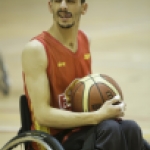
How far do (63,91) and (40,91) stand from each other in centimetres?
16

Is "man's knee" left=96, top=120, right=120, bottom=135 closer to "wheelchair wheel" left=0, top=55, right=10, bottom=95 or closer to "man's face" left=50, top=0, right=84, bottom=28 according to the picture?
"man's face" left=50, top=0, right=84, bottom=28

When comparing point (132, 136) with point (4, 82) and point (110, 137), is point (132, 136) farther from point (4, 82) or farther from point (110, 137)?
point (4, 82)

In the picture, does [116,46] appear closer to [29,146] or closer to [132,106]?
[132,106]

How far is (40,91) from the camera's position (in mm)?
1614

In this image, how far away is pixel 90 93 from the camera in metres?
1.59

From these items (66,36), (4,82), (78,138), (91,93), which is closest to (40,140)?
(78,138)

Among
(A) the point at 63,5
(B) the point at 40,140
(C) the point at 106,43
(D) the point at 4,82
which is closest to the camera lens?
(B) the point at 40,140

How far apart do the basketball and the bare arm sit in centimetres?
6

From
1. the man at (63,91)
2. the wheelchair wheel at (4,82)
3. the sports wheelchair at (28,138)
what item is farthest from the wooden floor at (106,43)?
the man at (63,91)

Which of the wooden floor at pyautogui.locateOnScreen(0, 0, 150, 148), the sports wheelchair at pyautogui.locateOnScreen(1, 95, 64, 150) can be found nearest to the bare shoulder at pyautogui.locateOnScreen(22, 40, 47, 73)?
the sports wheelchair at pyautogui.locateOnScreen(1, 95, 64, 150)

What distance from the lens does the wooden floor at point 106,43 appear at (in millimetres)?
3545

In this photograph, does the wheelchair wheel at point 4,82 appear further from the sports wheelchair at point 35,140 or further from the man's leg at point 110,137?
the man's leg at point 110,137

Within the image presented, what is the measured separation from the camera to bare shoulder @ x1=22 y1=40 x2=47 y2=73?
1615 mm

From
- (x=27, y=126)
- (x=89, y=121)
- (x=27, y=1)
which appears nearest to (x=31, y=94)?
(x=27, y=126)
